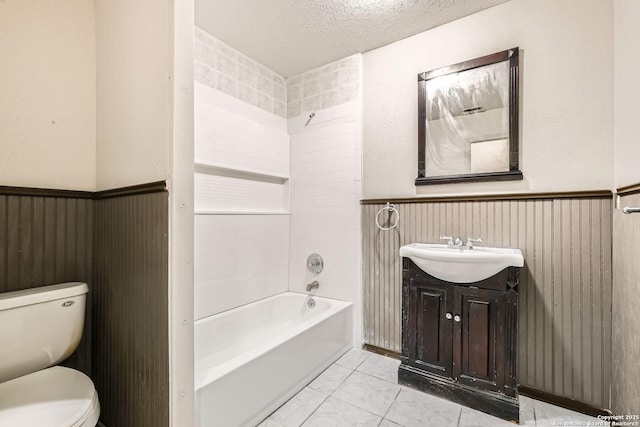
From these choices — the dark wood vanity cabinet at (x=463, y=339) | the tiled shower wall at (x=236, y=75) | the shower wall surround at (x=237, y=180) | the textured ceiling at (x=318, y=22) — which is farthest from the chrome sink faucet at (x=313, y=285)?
the textured ceiling at (x=318, y=22)

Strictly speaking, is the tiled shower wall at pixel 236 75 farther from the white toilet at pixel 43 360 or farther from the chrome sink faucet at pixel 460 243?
the chrome sink faucet at pixel 460 243

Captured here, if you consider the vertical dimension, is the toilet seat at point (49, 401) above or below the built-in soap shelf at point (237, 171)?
below

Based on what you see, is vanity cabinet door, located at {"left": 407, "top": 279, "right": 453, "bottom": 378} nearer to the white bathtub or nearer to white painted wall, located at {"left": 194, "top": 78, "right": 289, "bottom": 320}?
the white bathtub

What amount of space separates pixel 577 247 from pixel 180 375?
7.01 ft

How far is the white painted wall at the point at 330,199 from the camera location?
245 cm

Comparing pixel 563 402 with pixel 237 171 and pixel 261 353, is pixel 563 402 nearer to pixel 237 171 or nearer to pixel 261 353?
pixel 261 353

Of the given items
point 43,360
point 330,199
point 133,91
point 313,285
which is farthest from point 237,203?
point 43,360

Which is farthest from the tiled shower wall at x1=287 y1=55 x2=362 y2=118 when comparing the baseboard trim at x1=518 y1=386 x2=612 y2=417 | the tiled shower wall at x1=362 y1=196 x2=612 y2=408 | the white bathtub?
the baseboard trim at x1=518 y1=386 x2=612 y2=417

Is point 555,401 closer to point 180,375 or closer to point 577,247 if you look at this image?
point 577,247

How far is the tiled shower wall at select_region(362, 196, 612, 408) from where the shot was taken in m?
1.60

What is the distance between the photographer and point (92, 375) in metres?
1.58

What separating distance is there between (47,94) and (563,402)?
3279 mm

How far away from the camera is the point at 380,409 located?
5.39 ft

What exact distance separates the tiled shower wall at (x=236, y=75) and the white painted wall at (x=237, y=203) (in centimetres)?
7
